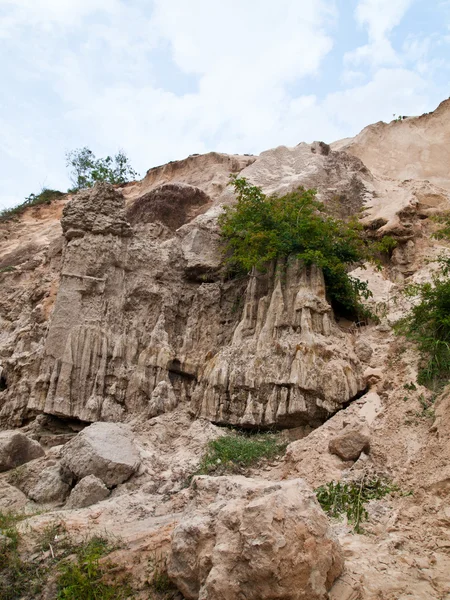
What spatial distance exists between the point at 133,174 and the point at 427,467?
23692 millimetres

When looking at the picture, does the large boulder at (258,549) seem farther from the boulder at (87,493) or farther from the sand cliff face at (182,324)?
the sand cliff face at (182,324)

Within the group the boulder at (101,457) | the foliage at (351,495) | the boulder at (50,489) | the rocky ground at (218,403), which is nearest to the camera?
the rocky ground at (218,403)

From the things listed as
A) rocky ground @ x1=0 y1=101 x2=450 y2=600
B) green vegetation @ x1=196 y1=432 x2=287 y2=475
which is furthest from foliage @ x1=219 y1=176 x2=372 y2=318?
green vegetation @ x1=196 y1=432 x2=287 y2=475

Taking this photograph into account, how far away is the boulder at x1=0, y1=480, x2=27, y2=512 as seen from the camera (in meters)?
7.25

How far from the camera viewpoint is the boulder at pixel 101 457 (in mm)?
7203

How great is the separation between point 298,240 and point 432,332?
3.35m

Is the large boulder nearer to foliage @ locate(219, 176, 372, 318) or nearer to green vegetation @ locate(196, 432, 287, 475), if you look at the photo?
green vegetation @ locate(196, 432, 287, 475)

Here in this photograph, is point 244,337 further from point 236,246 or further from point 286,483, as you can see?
point 286,483

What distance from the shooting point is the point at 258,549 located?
3.79m

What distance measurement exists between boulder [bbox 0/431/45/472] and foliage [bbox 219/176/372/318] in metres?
5.18

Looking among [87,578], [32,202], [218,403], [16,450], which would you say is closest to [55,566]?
[87,578]

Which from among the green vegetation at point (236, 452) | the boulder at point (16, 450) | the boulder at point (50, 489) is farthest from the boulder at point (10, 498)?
the green vegetation at point (236, 452)

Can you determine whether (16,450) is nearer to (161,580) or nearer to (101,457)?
(101,457)

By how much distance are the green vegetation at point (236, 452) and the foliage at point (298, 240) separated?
352 centimetres
